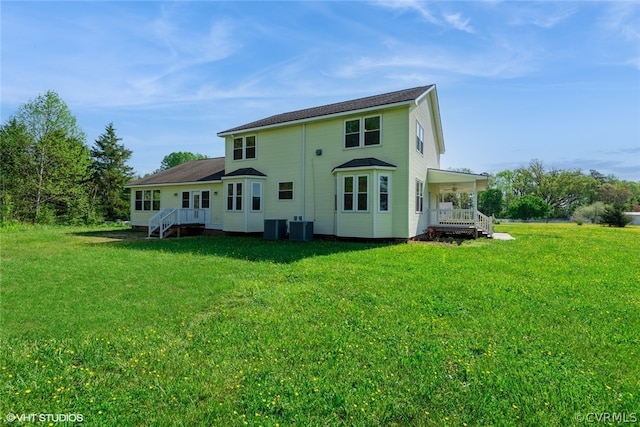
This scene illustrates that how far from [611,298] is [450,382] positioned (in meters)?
4.74

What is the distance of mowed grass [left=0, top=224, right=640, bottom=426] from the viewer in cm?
297

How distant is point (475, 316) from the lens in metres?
5.12

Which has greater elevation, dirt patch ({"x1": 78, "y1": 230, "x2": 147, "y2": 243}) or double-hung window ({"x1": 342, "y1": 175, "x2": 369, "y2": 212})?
double-hung window ({"x1": 342, "y1": 175, "x2": 369, "y2": 212})

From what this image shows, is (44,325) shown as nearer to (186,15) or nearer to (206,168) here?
(186,15)

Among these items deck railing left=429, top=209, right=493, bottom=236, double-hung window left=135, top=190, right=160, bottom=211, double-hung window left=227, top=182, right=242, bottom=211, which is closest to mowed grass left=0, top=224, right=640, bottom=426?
deck railing left=429, top=209, right=493, bottom=236

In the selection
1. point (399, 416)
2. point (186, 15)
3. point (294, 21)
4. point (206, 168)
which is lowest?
point (399, 416)

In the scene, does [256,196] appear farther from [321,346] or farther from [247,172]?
[321,346]

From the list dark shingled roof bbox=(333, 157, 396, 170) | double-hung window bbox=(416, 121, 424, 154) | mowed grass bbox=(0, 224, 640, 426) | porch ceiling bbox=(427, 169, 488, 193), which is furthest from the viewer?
porch ceiling bbox=(427, 169, 488, 193)

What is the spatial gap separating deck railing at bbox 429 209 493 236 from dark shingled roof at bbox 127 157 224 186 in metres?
12.4

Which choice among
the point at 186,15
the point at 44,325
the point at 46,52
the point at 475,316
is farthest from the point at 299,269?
the point at 46,52

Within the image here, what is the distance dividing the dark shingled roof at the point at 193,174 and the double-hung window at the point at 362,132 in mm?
8234

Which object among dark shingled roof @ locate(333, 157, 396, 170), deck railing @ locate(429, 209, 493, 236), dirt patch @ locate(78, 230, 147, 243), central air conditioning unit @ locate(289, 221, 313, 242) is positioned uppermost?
dark shingled roof @ locate(333, 157, 396, 170)

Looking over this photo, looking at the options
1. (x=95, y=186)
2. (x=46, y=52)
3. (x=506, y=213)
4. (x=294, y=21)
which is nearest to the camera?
(x=46, y=52)
